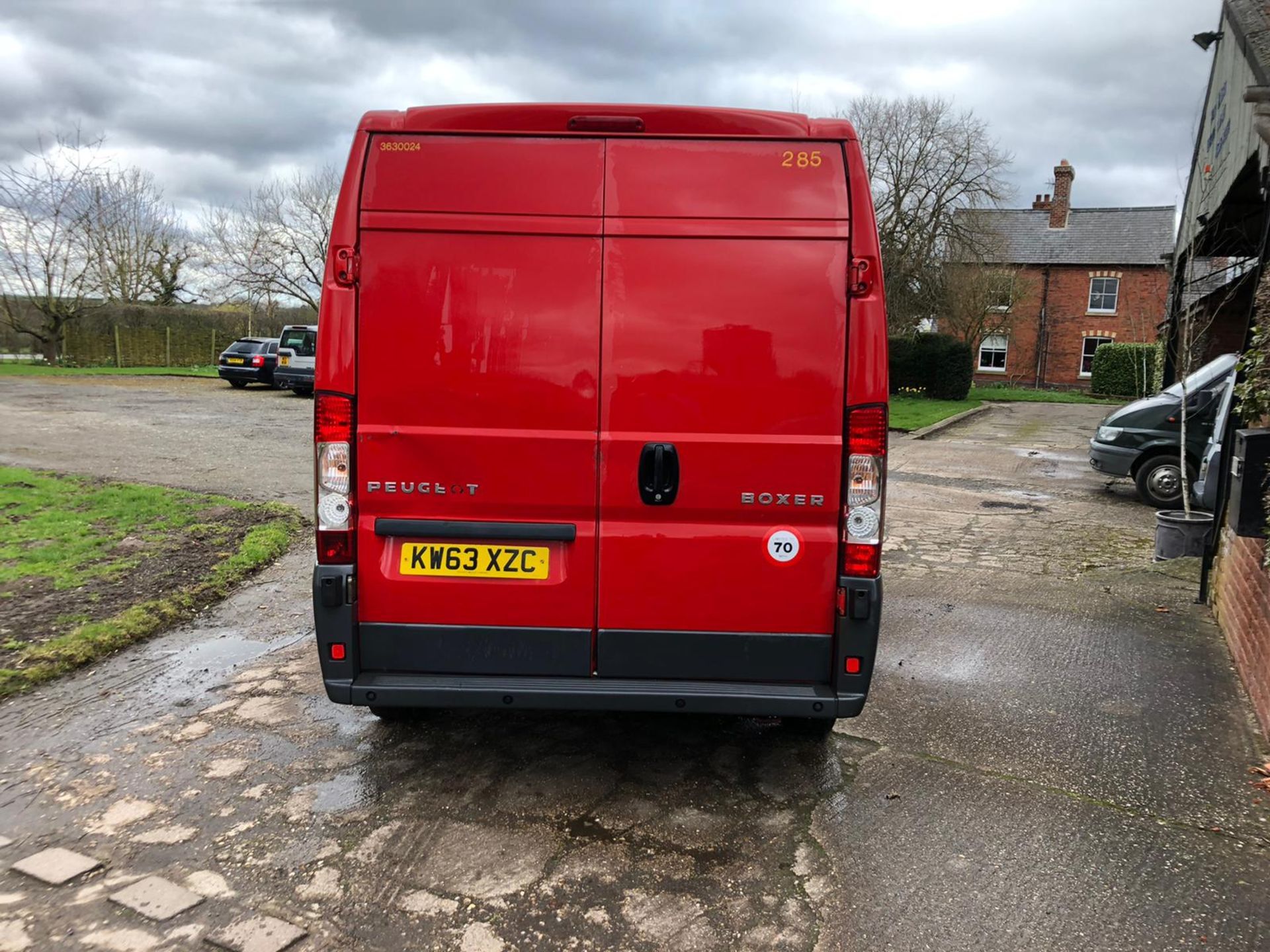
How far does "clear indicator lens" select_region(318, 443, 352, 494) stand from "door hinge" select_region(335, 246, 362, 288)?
0.58 m

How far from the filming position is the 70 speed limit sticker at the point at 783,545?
325cm

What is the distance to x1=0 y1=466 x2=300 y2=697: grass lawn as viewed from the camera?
16.4 feet

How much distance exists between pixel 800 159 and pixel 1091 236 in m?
42.6

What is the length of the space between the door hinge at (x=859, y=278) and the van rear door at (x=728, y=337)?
3 cm

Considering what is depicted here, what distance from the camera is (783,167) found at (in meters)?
3.19

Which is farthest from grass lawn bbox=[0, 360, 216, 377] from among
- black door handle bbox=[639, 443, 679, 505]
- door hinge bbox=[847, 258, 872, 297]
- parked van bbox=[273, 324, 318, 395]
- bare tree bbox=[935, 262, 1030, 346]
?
door hinge bbox=[847, 258, 872, 297]

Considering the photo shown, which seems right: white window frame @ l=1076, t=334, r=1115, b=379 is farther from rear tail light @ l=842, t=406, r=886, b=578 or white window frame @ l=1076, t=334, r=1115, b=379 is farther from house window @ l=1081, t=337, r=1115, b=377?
rear tail light @ l=842, t=406, r=886, b=578

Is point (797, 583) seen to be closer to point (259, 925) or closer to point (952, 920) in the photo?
point (952, 920)

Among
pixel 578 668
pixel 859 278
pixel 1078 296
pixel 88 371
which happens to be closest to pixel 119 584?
pixel 578 668

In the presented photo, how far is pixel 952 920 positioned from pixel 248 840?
7.74 ft

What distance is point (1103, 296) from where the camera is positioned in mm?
38750

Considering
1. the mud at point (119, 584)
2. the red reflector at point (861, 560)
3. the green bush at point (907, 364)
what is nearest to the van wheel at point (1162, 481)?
the red reflector at point (861, 560)

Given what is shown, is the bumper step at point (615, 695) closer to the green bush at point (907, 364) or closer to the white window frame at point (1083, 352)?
the green bush at point (907, 364)

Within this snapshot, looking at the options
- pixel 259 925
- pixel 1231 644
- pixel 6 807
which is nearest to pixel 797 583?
pixel 259 925
